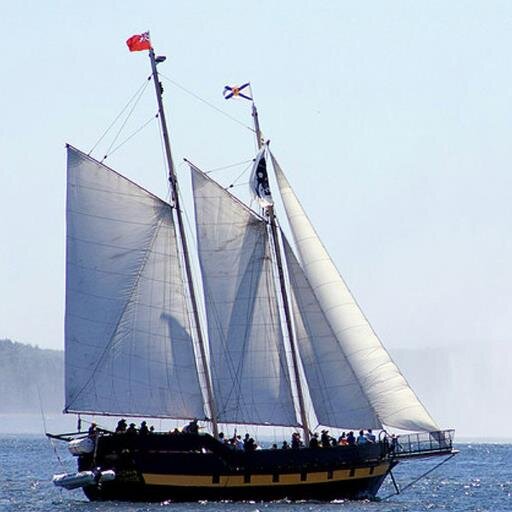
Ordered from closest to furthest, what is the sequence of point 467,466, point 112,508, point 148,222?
1. point 112,508
2. point 148,222
3. point 467,466

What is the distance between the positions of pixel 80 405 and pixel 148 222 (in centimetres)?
754

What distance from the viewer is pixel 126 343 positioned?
202 ft

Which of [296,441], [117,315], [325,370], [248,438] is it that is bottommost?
[296,441]

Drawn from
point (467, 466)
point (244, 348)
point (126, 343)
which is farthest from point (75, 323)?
point (467, 466)

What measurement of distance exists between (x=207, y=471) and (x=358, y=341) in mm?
7450

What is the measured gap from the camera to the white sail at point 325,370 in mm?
60500

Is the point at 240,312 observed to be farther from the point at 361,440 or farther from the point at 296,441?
the point at 361,440

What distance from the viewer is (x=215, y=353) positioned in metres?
61.9

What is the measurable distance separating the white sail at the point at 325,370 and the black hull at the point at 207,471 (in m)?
1.39

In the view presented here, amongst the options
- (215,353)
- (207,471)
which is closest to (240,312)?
(215,353)

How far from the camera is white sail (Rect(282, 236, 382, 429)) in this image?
60.5 m

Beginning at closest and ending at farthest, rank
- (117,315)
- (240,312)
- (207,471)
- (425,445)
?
(207,471), (117,315), (240,312), (425,445)

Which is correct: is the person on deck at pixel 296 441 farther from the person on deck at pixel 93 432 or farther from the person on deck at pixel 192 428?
the person on deck at pixel 93 432

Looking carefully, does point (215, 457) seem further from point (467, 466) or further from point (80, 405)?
point (467, 466)
